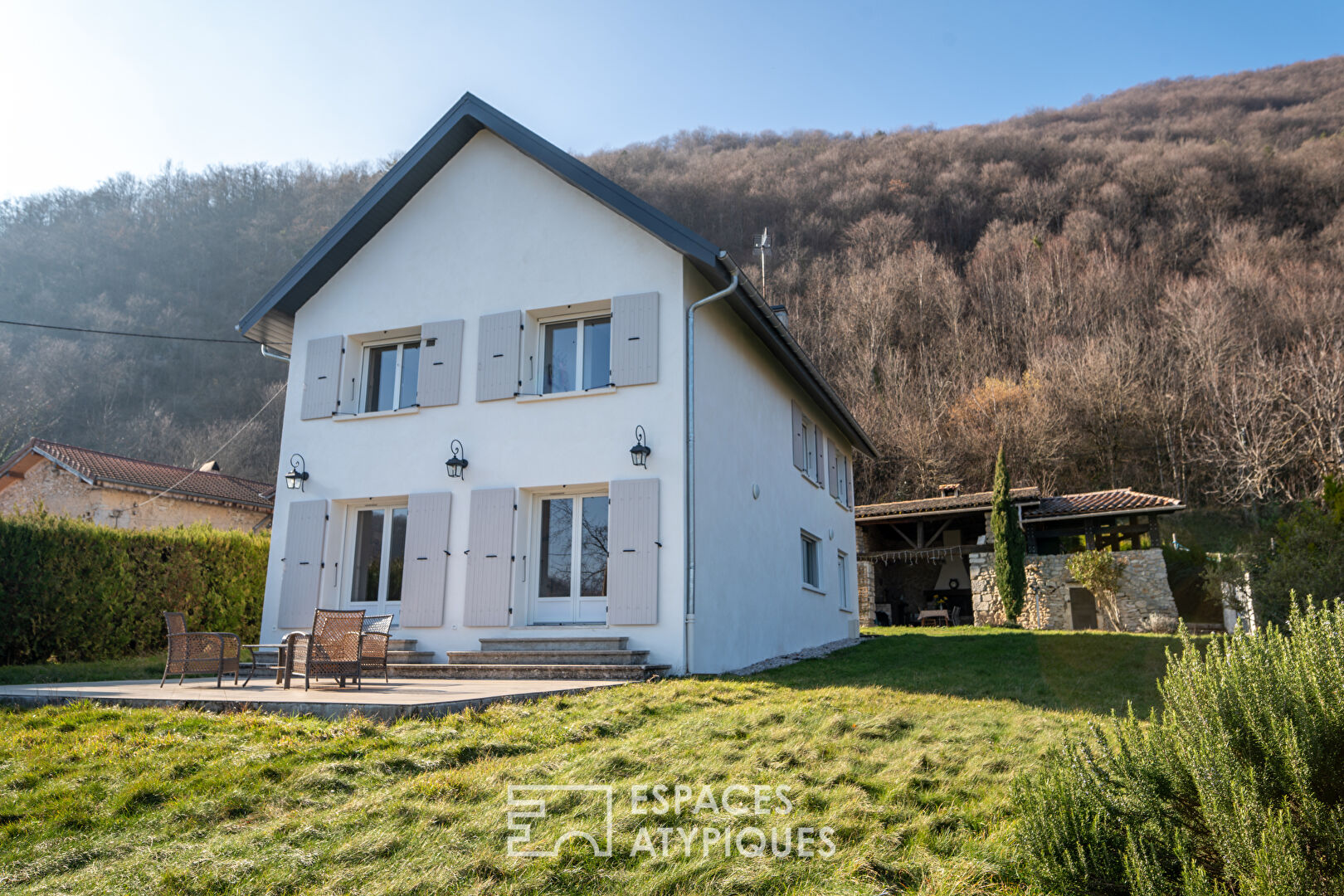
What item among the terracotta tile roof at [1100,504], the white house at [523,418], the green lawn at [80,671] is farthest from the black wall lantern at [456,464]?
the terracotta tile roof at [1100,504]

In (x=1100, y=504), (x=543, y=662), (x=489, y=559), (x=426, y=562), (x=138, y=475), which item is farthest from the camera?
(x=1100, y=504)

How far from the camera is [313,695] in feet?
21.6

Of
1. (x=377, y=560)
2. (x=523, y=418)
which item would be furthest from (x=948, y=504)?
(x=377, y=560)

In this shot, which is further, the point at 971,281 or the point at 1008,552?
the point at 971,281

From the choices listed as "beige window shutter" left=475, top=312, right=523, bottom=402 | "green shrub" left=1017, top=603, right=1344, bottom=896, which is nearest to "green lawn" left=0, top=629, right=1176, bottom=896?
"green shrub" left=1017, top=603, right=1344, bottom=896

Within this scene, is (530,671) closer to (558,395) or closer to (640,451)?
(640,451)

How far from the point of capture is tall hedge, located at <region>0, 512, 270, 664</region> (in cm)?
1106

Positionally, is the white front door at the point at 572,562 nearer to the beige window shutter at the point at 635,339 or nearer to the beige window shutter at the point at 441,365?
the beige window shutter at the point at 635,339

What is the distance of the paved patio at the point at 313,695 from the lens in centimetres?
597

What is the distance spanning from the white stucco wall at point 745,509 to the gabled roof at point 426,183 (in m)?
0.46

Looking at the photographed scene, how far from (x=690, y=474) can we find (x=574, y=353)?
247cm

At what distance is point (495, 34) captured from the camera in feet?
35.3

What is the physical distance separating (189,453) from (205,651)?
1305 inches

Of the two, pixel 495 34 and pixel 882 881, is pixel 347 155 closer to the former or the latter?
pixel 495 34
